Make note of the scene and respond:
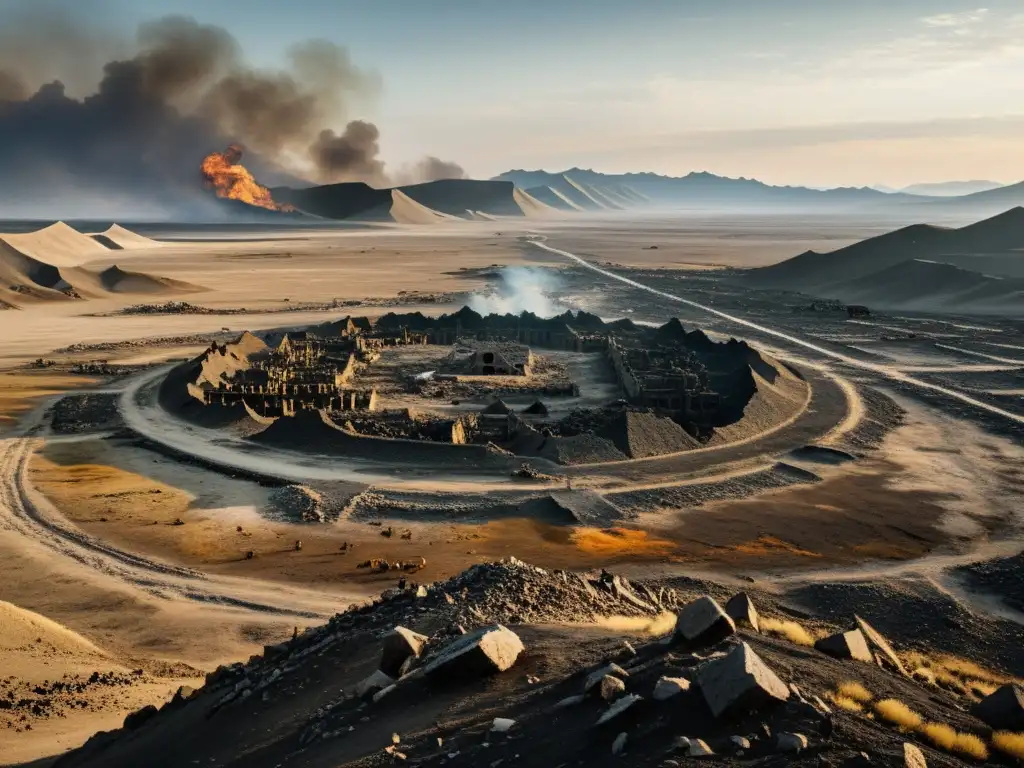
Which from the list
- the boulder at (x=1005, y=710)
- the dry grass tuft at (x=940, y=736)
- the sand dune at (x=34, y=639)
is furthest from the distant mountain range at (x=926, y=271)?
the dry grass tuft at (x=940, y=736)

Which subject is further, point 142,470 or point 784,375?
point 784,375

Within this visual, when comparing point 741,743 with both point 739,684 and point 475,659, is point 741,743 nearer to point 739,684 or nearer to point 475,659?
point 739,684

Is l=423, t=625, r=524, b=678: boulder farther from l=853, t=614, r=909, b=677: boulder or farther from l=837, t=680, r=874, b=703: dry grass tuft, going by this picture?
l=853, t=614, r=909, b=677: boulder

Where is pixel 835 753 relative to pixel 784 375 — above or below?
above

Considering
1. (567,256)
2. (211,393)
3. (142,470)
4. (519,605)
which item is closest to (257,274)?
(567,256)

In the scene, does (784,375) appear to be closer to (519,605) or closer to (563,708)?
(519,605)

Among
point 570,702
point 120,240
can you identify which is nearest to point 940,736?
point 570,702

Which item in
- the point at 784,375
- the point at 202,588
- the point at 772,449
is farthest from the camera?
the point at 784,375

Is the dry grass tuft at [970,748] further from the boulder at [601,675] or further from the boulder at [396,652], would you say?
the boulder at [396,652]
